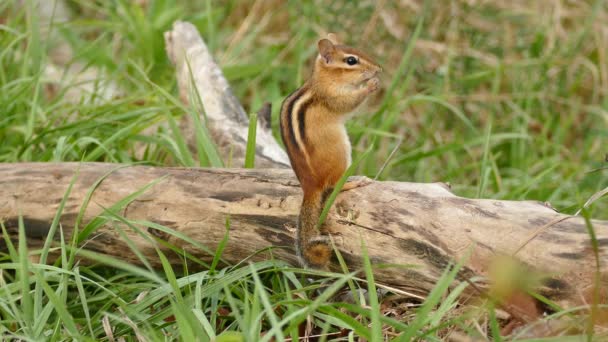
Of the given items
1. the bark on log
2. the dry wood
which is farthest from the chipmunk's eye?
the dry wood

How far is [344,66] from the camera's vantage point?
3.28m

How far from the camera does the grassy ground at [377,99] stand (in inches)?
128

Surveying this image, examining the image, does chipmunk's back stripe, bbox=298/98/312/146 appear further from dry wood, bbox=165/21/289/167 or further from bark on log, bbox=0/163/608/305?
dry wood, bbox=165/21/289/167

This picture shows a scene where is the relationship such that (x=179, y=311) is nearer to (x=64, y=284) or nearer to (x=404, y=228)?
(x=64, y=284)

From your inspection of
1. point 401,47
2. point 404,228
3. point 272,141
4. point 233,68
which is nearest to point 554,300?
point 404,228

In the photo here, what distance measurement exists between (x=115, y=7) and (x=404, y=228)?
3.99m

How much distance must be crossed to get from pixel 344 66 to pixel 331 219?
76 cm

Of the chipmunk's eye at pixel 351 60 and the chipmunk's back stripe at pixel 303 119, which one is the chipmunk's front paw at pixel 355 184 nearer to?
the chipmunk's back stripe at pixel 303 119

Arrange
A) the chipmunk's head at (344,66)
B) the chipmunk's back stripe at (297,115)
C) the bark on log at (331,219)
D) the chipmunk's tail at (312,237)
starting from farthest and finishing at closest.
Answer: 1. the chipmunk's head at (344,66)
2. the chipmunk's back stripe at (297,115)
3. the chipmunk's tail at (312,237)
4. the bark on log at (331,219)

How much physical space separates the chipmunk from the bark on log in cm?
9

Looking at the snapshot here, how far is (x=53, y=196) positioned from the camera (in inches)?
124

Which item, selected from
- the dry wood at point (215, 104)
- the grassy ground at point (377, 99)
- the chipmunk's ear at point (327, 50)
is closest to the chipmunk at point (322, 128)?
the chipmunk's ear at point (327, 50)

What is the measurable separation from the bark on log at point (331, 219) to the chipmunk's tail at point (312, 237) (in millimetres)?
63

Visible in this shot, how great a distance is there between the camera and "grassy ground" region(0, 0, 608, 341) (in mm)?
3264
